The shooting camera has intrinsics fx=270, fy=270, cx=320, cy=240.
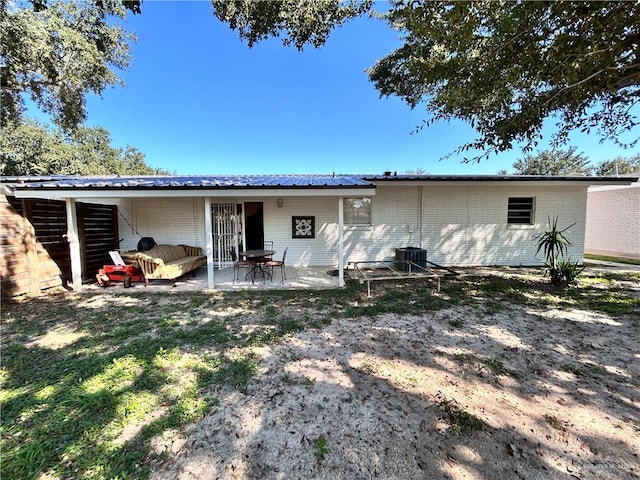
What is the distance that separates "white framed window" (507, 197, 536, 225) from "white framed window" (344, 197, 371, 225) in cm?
479

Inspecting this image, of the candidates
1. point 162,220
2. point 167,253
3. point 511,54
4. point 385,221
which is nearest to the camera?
point 511,54

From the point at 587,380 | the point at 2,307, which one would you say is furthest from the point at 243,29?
the point at 587,380

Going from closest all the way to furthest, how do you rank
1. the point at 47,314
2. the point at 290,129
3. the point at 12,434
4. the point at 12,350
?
the point at 12,434, the point at 12,350, the point at 47,314, the point at 290,129

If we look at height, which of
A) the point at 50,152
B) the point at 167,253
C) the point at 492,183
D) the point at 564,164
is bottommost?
the point at 167,253

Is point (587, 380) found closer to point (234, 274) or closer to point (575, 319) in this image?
point (575, 319)

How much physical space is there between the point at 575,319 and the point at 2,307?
10138 mm

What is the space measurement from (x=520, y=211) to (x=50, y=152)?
26795 millimetres

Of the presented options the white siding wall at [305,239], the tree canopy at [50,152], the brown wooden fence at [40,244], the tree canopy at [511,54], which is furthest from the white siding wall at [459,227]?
the tree canopy at [50,152]

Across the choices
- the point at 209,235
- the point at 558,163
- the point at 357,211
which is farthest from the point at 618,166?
the point at 209,235

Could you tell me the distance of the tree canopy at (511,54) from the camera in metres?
4.00

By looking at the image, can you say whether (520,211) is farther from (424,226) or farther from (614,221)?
(614,221)

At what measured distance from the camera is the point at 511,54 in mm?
4578

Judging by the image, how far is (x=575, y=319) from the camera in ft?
14.4

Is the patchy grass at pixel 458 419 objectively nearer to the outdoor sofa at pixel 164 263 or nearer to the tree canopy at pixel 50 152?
the outdoor sofa at pixel 164 263
